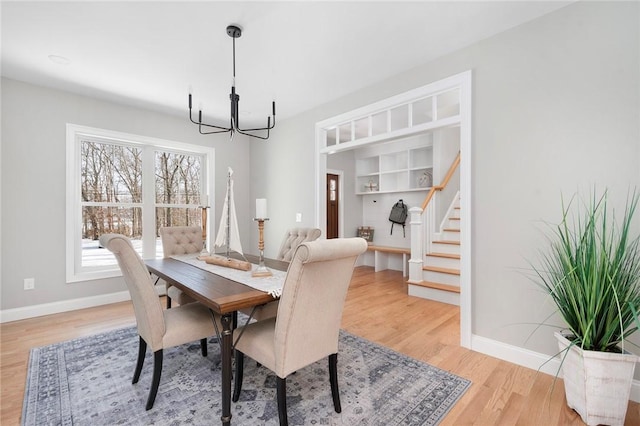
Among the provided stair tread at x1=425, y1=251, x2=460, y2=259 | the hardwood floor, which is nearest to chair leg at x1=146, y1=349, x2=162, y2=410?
the hardwood floor

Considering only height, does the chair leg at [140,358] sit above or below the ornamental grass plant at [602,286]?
below

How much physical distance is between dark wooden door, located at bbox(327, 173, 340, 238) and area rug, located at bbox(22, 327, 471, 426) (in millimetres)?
3728

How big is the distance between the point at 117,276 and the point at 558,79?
4971 mm

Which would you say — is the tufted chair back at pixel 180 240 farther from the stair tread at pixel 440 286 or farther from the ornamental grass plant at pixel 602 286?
the ornamental grass plant at pixel 602 286

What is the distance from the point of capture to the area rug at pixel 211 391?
1615 millimetres

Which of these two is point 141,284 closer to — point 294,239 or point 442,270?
point 294,239

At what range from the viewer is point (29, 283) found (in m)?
3.19

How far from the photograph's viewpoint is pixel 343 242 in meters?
1.39

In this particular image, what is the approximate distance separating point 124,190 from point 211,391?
10.4 feet

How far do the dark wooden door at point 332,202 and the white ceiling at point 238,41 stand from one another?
2.78 meters

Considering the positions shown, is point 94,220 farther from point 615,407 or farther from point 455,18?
point 615,407

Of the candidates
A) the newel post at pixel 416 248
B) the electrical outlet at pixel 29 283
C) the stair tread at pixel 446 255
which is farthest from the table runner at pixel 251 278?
the stair tread at pixel 446 255

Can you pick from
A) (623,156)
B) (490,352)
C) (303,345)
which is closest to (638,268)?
(623,156)

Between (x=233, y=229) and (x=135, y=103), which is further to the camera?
(x=135, y=103)
